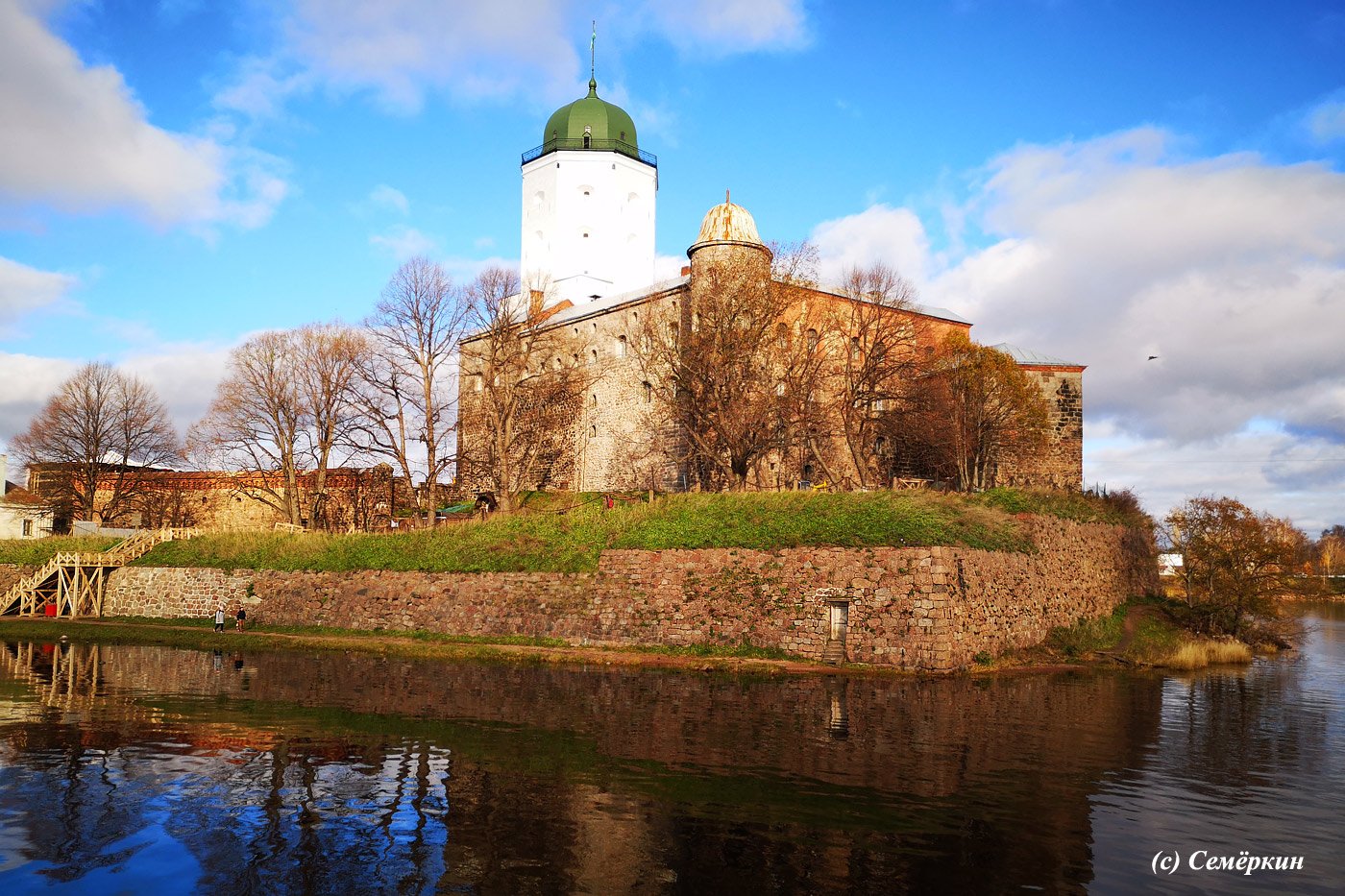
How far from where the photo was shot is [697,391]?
3416 cm

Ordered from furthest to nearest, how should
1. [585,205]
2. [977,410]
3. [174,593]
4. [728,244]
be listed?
[585,205] < [977,410] < [728,244] < [174,593]

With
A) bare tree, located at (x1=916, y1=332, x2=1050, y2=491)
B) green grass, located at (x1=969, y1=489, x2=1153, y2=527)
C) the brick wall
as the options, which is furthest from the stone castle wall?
the brick wall

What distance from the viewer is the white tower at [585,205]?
51906mm

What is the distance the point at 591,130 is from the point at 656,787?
46.4 m

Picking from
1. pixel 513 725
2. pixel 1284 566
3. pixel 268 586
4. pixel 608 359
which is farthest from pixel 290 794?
pixel 608 359

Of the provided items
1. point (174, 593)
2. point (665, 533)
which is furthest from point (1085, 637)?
point (174, 593)

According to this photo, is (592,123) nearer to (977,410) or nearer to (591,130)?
(591,130)

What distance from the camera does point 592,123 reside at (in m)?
52.4

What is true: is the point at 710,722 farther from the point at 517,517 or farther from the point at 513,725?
the point at 517,517

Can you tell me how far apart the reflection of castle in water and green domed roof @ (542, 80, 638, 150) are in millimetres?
39214

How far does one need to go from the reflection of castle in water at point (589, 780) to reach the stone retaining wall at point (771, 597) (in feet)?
7.55

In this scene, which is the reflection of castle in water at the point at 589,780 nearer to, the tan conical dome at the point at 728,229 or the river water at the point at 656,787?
the river water at the point at 656,787

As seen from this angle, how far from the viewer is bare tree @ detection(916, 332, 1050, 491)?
4003 cm

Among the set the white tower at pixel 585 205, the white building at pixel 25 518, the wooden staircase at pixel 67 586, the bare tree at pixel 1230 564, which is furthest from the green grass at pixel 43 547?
the bare tree at pixel 1230 564
